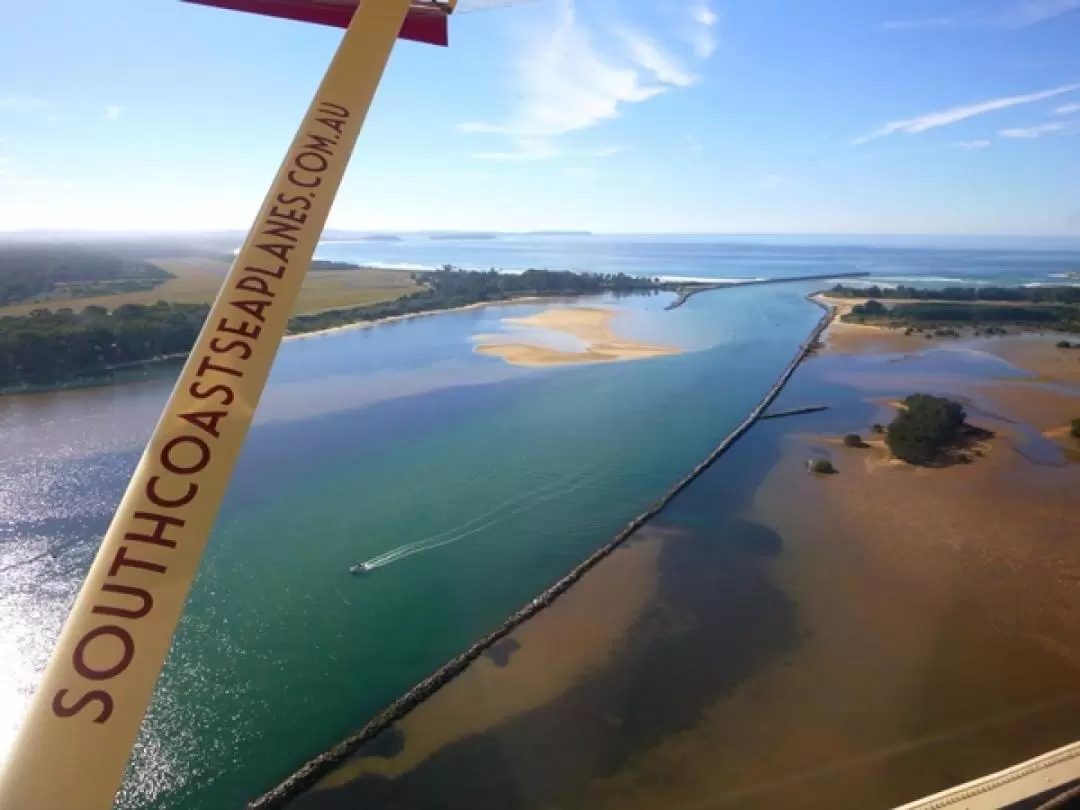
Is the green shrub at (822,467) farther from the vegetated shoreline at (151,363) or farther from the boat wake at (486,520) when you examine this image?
the vegetated shoreline at (151,363)

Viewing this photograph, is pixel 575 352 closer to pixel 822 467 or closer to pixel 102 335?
pixel 822 467

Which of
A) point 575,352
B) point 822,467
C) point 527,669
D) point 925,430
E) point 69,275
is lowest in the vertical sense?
point 527,669

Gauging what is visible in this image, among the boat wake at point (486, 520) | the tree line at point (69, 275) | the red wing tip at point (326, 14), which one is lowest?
the boat wake at point (486, 520)

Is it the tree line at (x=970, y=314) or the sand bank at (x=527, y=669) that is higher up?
the tree line at (x=970, y=314)

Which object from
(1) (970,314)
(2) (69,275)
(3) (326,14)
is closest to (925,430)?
(3) (326,14)

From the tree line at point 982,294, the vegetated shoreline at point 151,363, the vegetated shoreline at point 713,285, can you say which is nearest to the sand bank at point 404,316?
the vegetated shoreline at point 151,363

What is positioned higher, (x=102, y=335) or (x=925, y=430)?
(x=102, y=335)

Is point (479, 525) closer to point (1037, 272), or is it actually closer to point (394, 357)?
point (394, 357)

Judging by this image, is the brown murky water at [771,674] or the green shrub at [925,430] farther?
the green shrub at [925,430]
